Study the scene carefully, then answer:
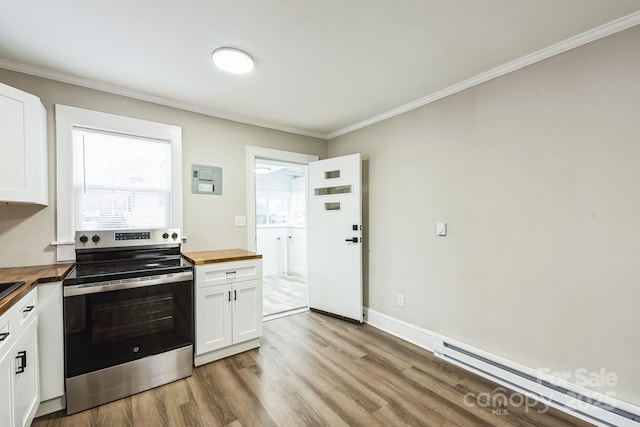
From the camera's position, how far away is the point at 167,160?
2723 mm

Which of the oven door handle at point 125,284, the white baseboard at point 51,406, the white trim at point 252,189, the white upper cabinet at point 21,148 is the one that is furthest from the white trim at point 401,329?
the white upper cabinet at point 21,148

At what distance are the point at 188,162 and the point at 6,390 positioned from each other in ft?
6.81

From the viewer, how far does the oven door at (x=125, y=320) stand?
176cm

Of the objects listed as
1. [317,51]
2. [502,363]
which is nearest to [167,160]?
[317,51]

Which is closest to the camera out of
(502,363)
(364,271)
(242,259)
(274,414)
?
(274,414)

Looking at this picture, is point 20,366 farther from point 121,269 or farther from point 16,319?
point 121,269

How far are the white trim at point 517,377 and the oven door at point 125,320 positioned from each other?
2.14m

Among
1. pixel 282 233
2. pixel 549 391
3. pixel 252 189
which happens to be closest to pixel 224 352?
pixel 252 189

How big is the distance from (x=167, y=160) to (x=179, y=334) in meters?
1.67

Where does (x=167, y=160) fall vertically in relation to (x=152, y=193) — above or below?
above

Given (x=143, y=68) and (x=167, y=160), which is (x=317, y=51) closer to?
(x=143, y=68)

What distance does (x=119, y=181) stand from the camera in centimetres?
248

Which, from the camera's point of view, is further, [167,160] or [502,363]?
[167,160]

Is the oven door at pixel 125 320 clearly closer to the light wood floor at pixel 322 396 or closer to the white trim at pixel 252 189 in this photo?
the light wood floor at pixel 322 396
